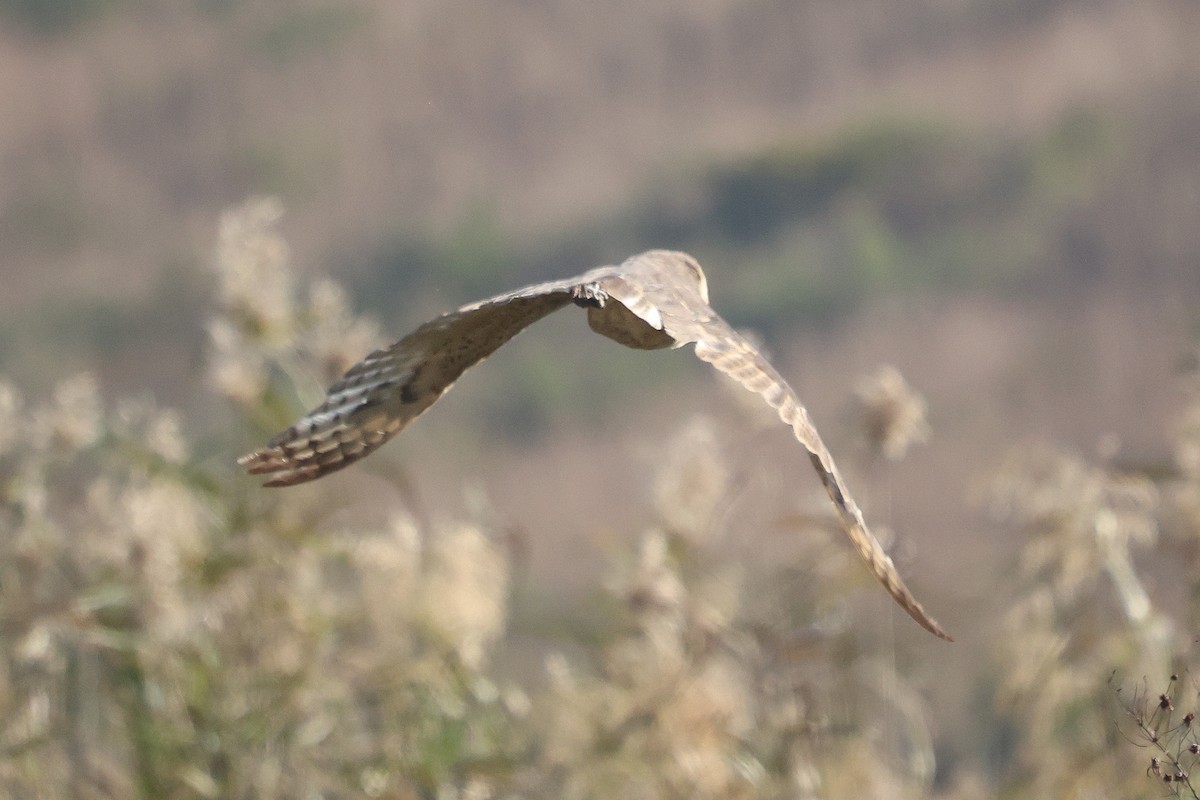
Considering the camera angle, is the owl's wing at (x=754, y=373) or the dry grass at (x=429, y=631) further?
the dry grass at (x=429, y=631)

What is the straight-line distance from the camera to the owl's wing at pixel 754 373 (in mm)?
732

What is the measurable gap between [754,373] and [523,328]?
0.18 metres

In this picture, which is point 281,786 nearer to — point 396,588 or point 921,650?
point 396,588

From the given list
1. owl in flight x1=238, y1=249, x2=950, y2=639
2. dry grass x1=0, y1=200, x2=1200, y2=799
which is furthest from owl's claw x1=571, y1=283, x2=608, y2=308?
dry grass x1=0, y1=200, x2=1200, y2=799

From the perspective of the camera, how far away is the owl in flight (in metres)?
0.76

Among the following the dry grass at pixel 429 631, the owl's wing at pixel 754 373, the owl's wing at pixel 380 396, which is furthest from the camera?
the dry grass at pixel 429 631

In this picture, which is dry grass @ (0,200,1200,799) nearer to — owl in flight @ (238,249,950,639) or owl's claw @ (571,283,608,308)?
owl in flight @ (238,249,950,639)

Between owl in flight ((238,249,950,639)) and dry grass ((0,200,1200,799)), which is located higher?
owl in flight ((238,249,950,639))

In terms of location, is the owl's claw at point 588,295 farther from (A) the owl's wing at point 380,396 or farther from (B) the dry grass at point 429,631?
(B) the dry grass at point 429,631

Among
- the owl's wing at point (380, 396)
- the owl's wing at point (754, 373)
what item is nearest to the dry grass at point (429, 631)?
the owl's wing at point (380, 396)

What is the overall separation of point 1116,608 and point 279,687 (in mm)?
981

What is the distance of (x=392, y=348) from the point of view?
928mm

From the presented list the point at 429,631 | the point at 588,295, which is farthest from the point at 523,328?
the point at 429,631

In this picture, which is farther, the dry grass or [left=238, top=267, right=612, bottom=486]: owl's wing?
the dry grass
